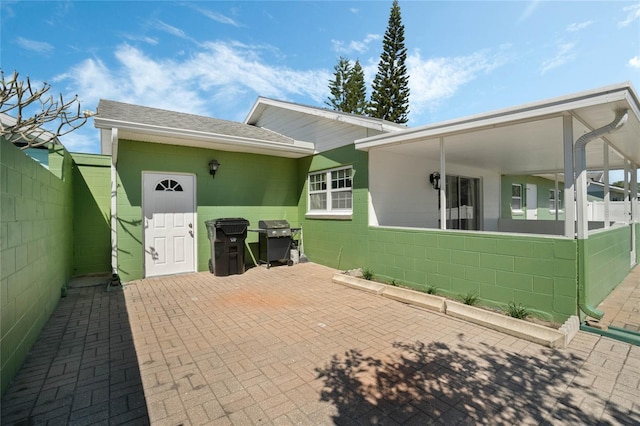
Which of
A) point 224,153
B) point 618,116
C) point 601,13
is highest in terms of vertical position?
point 601,13

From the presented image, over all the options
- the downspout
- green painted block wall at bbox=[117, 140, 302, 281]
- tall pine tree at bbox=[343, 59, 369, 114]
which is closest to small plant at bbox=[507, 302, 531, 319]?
the downspout

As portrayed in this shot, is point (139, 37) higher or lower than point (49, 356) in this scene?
higher

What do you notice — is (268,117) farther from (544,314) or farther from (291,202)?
(544,314)

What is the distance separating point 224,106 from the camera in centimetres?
1597

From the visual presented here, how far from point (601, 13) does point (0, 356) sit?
345 inches

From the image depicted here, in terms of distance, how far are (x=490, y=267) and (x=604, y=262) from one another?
195cm

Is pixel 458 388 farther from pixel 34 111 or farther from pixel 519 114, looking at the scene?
pixel 34 111

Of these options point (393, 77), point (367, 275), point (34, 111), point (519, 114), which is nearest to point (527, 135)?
point (519, 114)

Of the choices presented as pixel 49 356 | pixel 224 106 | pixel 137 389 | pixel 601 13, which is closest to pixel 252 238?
pixel 49 356

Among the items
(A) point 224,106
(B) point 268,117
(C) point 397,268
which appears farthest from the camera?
(A) point 224,106

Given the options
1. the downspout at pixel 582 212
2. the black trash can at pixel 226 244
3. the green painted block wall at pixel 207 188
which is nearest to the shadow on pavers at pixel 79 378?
the green painted block wall at pixel 207 188

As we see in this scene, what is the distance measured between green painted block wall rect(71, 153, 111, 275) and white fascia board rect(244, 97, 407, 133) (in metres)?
4.86

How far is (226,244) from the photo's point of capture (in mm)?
6805

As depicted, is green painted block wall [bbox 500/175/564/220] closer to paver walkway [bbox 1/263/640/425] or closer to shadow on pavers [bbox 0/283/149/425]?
paver walkway [bbox 1/263/640/425]
